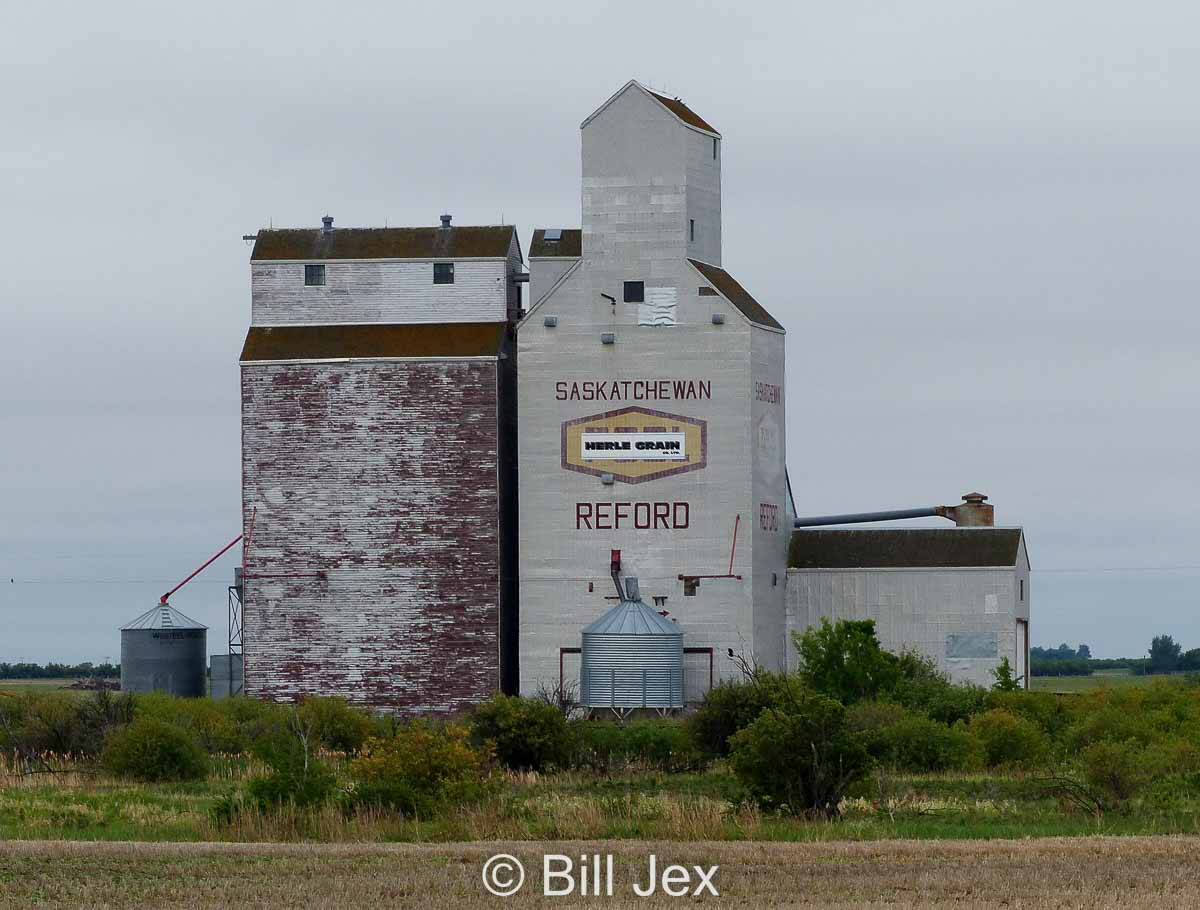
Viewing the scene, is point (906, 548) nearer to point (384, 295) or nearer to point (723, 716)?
point (384, 295)

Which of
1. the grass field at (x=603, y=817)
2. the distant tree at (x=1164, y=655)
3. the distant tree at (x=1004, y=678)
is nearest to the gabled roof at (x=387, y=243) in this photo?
the distant tree at (x=1004, y=678)

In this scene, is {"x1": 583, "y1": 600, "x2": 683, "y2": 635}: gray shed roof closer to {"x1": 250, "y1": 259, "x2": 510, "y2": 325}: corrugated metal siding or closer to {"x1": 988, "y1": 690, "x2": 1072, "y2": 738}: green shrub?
{"x1": 988, "y1": 690, "x2": 1072, "y2": 738}: green shrub

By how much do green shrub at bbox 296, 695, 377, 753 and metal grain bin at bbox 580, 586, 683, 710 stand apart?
33.7 ft

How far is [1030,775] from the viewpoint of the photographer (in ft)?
149

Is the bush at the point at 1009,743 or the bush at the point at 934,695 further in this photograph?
the bush at the point at 934,695

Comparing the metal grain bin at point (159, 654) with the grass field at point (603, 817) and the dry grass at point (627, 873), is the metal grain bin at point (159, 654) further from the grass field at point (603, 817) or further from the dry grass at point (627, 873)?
the dry grass at point (627, 873)

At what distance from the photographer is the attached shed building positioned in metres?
70.6

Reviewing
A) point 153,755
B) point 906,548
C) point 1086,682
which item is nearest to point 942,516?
point 906,548

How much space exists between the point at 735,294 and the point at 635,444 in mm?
5951

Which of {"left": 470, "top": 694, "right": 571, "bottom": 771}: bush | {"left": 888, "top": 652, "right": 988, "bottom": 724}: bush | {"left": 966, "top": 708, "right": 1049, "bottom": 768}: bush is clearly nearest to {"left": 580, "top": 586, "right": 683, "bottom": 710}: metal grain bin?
{"left": 888, "top": 652, "right": 988, "bottom": 724}: bush

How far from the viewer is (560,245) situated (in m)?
72.1

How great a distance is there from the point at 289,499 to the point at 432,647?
664 centimetres

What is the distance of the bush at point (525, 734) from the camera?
50.6m

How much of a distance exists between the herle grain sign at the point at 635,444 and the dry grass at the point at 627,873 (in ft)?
120
